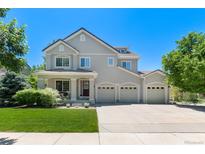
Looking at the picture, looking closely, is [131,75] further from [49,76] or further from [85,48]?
[49,76]

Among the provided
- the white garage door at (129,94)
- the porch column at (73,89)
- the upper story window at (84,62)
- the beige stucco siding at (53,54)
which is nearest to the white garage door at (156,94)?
the white garage door at (129,94)

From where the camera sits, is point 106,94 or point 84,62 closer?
point 106,94

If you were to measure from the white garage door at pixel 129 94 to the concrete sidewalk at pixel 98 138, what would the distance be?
19.1 metres

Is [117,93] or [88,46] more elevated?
[88,46]

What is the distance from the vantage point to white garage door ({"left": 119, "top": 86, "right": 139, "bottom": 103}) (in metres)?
28.4

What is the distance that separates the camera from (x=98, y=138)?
27.3 ft

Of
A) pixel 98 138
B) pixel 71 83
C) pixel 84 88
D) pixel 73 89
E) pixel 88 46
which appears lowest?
pixel 98 138

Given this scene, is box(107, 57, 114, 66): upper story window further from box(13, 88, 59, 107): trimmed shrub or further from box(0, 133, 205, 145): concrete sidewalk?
box(0, 133, 205, 145): concrete sidewalk

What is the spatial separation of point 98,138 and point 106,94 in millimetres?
19947

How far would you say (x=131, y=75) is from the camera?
28.5 metres

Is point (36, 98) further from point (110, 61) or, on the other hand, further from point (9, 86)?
point (110, 61)

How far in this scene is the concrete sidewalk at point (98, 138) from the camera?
7719 millimetres

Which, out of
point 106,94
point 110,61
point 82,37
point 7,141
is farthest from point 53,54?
point 7,141
